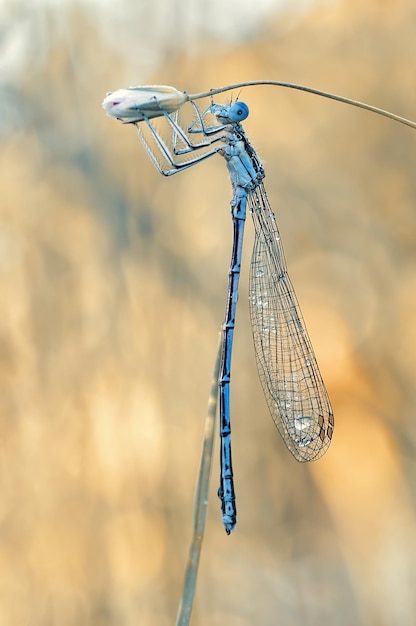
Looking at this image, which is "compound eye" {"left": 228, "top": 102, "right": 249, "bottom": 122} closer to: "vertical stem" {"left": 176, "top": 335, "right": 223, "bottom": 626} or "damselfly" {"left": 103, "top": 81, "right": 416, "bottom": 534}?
"damselfly" {"left": 103, "top": 81, "right": 416, "bottom": 534}

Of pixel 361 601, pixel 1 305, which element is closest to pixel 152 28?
pixel 1 305

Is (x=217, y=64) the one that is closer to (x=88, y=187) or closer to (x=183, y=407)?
(x=88, y=187)

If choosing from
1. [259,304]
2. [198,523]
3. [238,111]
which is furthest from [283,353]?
[198,523]

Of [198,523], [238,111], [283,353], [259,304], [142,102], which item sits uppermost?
[238,111]

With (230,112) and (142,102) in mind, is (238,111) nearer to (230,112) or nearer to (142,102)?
(230,112)

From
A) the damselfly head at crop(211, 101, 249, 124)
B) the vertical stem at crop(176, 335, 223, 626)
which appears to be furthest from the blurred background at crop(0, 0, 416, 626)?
the vertical stem at crop(176, 335, 223, 626)

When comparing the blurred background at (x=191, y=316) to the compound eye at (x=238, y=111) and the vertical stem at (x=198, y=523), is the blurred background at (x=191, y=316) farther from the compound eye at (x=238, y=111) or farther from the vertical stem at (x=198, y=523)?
the vertical stem at (x=198, y=523)

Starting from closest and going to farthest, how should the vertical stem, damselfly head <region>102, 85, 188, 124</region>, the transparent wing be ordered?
the vertical stem < damselfly head <region>102, 85, 188, 124</region> < the transparent wing

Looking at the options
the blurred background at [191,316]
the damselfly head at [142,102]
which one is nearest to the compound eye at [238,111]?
the damselfly head at [142,102]
